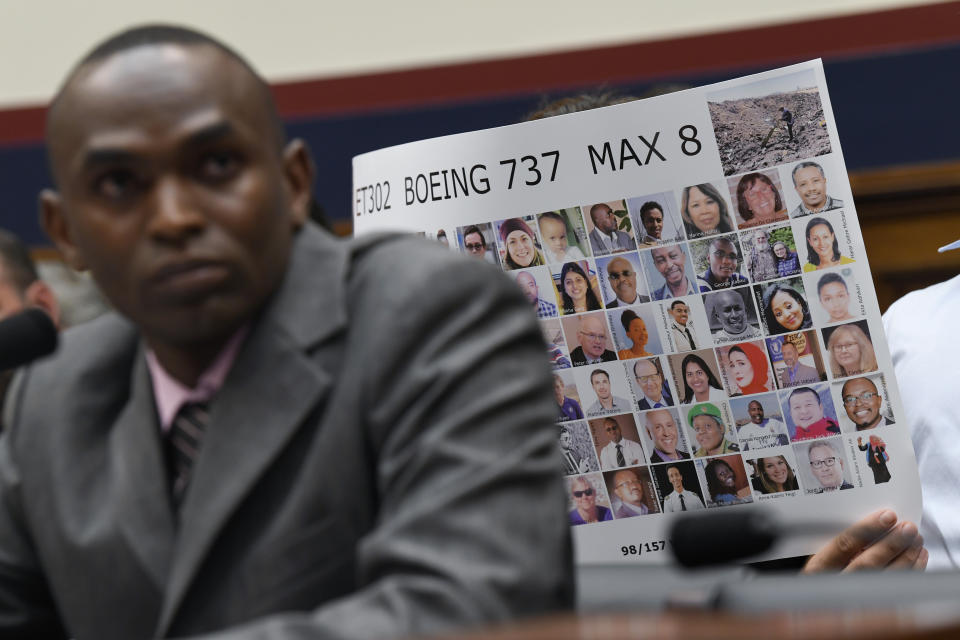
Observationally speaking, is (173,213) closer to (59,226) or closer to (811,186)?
(59,226)

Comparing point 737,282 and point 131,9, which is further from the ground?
point 131,9

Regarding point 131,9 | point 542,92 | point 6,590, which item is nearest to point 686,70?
point 542,92

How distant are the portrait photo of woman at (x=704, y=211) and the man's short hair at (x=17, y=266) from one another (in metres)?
1.52

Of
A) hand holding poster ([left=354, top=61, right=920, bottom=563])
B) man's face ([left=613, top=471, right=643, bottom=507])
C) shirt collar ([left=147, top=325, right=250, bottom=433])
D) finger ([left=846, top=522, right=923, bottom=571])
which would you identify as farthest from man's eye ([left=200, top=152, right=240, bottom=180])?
finger ([left=846, top=522, right=923, bottom=571])

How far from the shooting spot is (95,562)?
0.84m

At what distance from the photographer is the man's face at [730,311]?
127 centimetres

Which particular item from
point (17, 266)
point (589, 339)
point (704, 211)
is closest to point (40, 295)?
point (17, 266)

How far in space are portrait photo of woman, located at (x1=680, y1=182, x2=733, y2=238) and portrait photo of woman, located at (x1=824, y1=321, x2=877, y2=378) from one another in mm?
158

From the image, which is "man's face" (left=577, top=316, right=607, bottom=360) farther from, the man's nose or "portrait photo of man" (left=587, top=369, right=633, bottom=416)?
the man's nose

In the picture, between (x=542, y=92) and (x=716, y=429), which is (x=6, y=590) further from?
(x=542, y=92)

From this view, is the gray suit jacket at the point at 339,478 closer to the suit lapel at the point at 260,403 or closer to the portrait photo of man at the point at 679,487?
the suit lapel at the point at 260,403

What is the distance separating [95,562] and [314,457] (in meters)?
0.18

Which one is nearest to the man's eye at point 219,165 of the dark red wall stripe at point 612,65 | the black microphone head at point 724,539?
the black microphone head at point 724,539

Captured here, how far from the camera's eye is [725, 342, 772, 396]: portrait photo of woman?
127 cm
